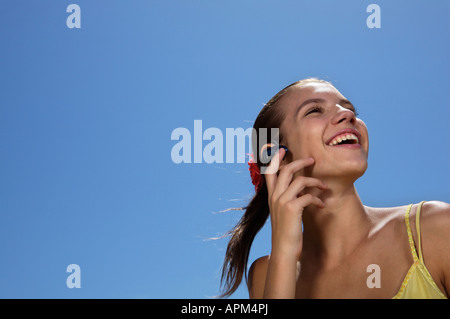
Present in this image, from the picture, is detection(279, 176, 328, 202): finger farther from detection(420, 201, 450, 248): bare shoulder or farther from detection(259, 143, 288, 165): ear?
detection(420, 201, 450, 248): bare shoulder

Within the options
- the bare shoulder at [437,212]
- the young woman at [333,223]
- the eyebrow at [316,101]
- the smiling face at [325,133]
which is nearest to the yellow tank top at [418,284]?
the young woman at [333,223]

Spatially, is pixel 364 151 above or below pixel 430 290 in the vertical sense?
above

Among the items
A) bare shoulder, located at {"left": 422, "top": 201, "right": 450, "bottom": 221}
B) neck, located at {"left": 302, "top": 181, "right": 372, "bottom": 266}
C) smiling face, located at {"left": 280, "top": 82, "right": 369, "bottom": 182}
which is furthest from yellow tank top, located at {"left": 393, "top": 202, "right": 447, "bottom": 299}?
smiling face, located at {"left": 280, "top": 82, "right": 369, "bottom": 182}

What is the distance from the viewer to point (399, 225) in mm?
2494

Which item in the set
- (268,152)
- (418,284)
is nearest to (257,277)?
(268,152)

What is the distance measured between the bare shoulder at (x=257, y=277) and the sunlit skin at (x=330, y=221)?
26 cm

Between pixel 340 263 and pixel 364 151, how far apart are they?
646mm

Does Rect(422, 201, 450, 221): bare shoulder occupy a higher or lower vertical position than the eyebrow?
lower

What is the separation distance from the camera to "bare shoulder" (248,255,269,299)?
296 centimetres

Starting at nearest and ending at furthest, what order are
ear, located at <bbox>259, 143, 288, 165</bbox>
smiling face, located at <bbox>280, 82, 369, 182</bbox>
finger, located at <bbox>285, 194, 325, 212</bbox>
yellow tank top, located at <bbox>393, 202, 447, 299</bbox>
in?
yellow tank top, located at <bbox>393, 202, 447, 299</bbox> → finger, located at <bbox>285, 194, 325, 212</bbox> → smiling face, located at <bbox>280, 82, 369, 182</bbox> → ear, located at <bbox>259, 143, 288, 165</bbox>

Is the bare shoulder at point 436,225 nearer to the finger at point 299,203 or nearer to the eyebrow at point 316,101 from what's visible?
the finger at point 299,203

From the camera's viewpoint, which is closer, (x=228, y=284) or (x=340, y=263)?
(x=340, y=263)
